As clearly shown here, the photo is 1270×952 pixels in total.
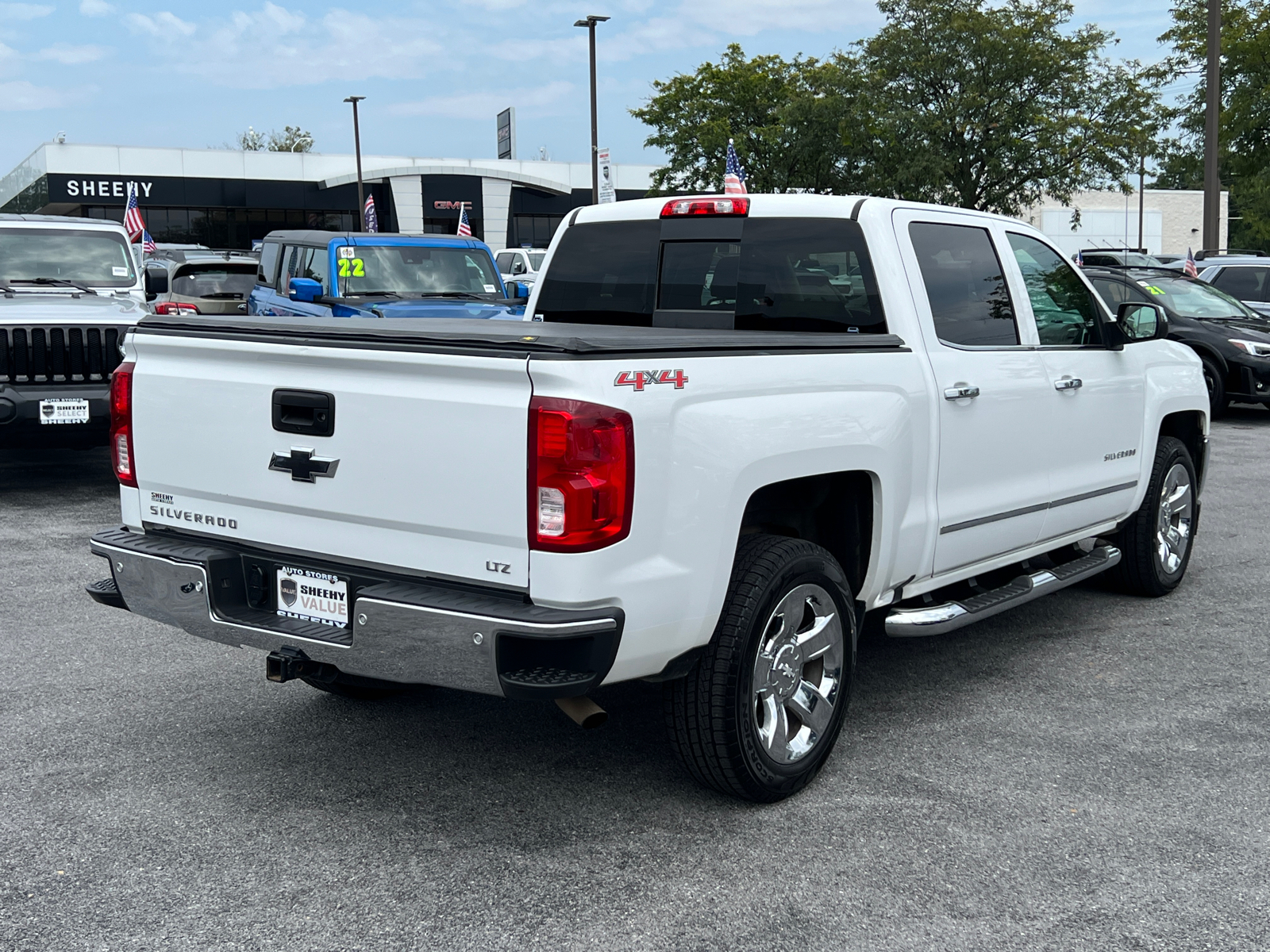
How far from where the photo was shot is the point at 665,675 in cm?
367

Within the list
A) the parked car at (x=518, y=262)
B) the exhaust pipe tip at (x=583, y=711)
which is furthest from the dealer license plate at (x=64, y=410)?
the parked car at (x=518, y=262)

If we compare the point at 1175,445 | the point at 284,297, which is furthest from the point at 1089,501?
the point at 284,297

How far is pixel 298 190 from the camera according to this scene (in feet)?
184

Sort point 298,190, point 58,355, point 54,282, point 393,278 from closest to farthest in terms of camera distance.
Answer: point 58,355
point 54,282
point 393,278
point 298,190

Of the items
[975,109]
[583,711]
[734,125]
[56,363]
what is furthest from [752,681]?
[734,125]

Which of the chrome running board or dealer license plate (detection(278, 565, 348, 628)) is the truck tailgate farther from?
the chrome running board

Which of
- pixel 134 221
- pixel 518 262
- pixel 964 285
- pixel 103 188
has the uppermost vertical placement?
pixel 103 188

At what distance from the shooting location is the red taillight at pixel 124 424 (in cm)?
426

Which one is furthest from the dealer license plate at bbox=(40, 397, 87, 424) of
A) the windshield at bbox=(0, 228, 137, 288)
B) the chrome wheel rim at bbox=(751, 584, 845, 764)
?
the chrome wheel rim at bbox=(751, 584, 845, 764)

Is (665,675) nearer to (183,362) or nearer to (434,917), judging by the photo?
(434,917)

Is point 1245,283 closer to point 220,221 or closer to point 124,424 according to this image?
point 124,424

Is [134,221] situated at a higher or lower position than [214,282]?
higher

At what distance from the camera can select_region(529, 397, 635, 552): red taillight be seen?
130 inches

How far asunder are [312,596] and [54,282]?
28.2 feet
